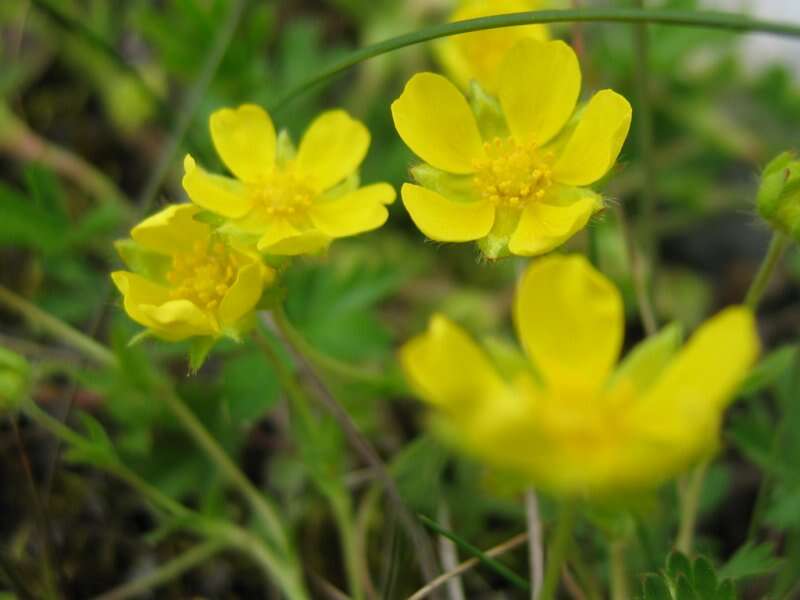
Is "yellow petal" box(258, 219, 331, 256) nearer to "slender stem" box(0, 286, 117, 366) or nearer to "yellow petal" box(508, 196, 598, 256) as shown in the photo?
"yellow petal" box(508, 196, 598, 256)

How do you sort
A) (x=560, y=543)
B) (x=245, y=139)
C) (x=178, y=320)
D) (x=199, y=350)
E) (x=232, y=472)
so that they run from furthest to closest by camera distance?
(x=232, y=472) < (x=245, y=139) < (x=199, y=350) < (x=178, y=320) < (x=560, y=543)

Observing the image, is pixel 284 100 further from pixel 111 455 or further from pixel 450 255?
pixel 450 255

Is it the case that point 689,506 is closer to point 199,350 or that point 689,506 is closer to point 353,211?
point 353,211

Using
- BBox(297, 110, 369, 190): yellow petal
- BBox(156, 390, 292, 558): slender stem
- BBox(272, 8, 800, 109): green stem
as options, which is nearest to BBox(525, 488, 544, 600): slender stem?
BBox(156, 390, 292, 558): slender stem

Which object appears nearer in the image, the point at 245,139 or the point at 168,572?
the point at 245,139

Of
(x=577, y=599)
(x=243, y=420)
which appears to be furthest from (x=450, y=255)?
(x=577, y=599)

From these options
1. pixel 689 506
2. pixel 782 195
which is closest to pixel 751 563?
pixel 689 506

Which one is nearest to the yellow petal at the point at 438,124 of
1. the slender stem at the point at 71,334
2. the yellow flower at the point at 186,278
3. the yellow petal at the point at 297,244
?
the yellow petal at the point at 297,244
